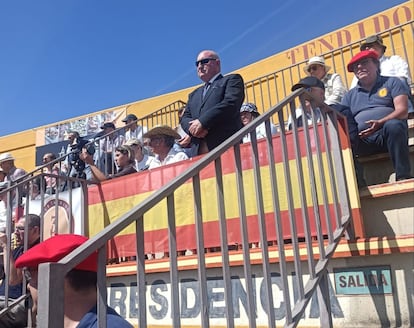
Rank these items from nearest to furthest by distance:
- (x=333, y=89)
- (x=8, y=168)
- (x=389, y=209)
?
(x=389, y=209) < (x=333, y=89) < (x=8, y=168)

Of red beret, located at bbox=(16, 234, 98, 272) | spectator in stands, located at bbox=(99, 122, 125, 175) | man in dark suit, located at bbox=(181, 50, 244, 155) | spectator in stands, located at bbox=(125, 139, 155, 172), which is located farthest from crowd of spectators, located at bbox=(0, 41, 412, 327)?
spectator in stands, located at bbox=(99, 122, 125, 175)

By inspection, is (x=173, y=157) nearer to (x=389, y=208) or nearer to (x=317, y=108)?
(x=317, y=108)

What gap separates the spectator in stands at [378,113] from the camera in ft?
9.77

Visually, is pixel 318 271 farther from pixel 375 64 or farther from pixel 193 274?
pixel 375 64

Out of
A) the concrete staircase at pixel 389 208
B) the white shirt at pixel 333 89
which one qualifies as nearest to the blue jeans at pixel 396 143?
the concrete staircase at pixel 389 208

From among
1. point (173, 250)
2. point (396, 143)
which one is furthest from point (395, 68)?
point (173, 250)

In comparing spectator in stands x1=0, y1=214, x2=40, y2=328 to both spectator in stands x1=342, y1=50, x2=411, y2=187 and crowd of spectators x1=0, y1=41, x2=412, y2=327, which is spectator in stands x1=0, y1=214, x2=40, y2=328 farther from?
spectator in stands x1=342, y1=50, x2=411, y2=187

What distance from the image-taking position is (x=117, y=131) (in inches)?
316

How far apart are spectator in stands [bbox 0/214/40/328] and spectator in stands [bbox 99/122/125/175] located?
9.45ft

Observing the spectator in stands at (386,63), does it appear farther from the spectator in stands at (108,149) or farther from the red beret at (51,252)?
the spectator in stands at (108,149)

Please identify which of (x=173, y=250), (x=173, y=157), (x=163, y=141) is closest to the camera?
(x=173, y=250)

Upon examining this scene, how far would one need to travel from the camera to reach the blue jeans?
2914mm

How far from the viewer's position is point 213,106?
12.9 feet

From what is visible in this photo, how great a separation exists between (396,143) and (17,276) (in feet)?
11.3
